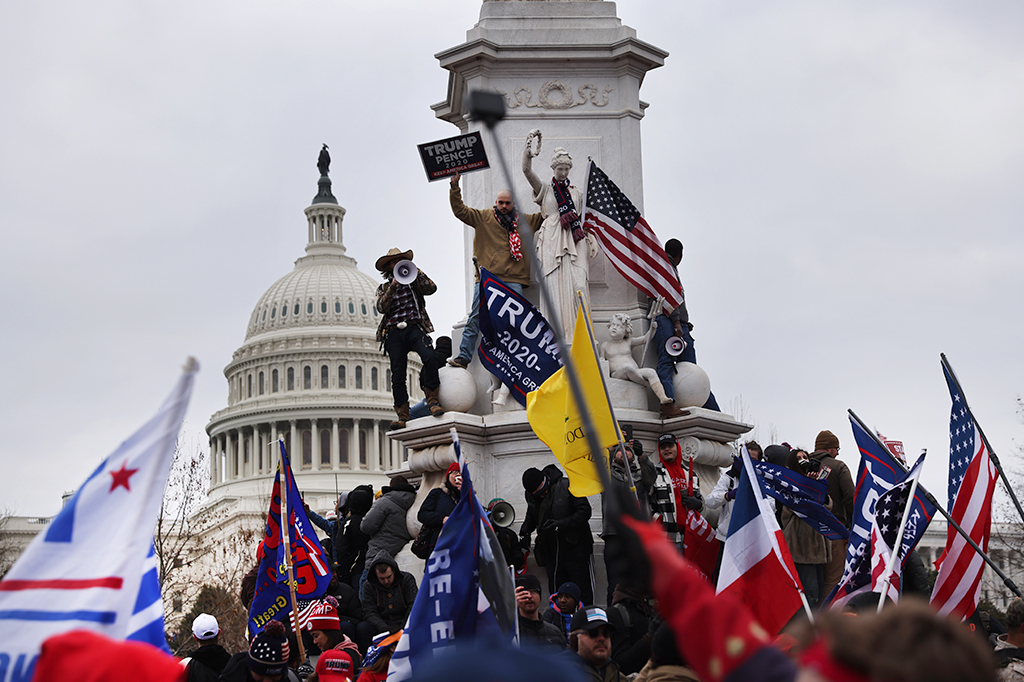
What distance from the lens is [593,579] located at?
1198cm

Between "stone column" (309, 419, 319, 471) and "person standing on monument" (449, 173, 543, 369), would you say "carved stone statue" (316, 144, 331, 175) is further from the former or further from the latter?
"person standing on monument" (449, 173, 543, 369)

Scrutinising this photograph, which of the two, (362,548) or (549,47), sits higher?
(549,47)

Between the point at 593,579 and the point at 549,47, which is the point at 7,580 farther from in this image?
the point at 549,47

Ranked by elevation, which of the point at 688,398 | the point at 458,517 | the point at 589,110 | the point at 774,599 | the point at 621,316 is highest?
the point at 589,110

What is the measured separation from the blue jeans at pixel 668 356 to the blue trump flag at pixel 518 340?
8.18 ft

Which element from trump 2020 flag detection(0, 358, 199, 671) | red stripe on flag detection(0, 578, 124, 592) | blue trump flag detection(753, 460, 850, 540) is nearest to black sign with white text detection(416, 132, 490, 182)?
blue trump flag detection(753, 460, 850, 540)

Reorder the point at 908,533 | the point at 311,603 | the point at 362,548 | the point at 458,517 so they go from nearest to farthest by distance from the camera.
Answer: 1. the point at 458,517
2. the point at 908,533
3. the point at 311,603
4. the point at 362,548

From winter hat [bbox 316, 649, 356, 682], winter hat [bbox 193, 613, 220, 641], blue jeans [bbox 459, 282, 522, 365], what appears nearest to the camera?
winter hat [bbox 316, 649, 356, 682]

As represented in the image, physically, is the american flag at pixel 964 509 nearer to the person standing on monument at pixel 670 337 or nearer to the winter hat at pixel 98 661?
the person standing on monument at pixel 670 337

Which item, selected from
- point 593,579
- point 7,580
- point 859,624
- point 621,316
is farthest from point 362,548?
point 859,624

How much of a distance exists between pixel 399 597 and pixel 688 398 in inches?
191

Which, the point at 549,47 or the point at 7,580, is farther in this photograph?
the point at 549,47

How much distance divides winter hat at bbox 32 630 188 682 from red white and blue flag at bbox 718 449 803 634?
431 cm

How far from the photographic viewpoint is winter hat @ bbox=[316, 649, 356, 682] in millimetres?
8164
